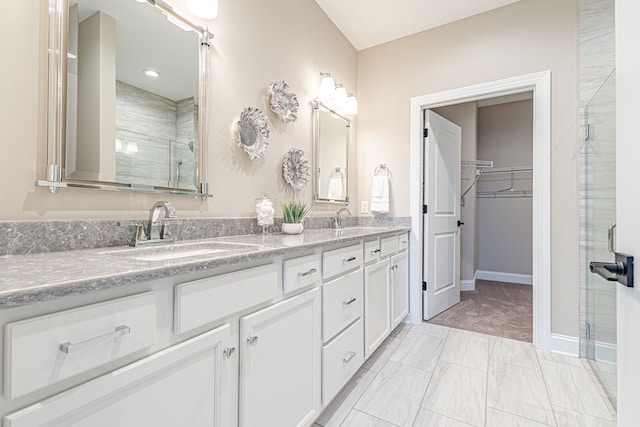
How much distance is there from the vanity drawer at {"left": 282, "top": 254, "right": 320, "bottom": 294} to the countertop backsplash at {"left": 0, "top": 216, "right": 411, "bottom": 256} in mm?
554

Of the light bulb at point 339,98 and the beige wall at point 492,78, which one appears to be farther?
the light bulb at point 339,98

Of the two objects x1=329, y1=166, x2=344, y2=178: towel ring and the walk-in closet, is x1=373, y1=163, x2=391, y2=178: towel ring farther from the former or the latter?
the walk-in closet

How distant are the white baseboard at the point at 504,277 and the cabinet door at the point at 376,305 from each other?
119 inches

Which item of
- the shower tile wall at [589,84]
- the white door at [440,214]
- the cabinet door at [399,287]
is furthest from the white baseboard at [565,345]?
the cabinet door at [399,287]

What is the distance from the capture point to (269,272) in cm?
109

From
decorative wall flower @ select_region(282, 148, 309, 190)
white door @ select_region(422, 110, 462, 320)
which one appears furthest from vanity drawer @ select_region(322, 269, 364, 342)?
white door @ select_region(422, 110, 462, 320)

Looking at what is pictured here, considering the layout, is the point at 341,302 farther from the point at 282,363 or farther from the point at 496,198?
the point at 496,198

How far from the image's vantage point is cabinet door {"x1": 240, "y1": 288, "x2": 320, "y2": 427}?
3.25 ft

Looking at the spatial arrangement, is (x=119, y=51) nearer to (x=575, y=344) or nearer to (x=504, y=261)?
(x=575, y=344)

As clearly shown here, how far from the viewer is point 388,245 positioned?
7.38 feet

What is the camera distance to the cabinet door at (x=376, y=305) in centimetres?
187

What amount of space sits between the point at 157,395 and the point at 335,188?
A: 84.4 inches

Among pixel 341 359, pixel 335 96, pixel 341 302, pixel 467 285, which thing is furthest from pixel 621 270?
pixel 467 285

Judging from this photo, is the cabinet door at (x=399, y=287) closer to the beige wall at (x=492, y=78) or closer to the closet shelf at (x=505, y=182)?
the beige wall at (x=492, y=78)
